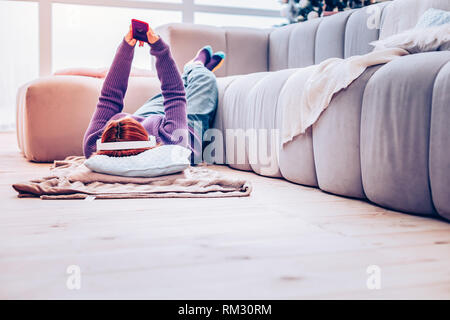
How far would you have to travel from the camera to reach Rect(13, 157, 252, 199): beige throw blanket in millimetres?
1284

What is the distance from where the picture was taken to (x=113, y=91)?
178cm

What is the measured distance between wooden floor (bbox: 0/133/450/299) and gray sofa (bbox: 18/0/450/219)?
8 cm

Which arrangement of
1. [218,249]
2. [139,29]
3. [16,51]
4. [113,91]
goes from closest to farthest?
[218,249], [139,29], [113,91], [16,51]

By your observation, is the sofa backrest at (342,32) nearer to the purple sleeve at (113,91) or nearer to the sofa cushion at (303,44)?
the sofa cushion at (303,44)

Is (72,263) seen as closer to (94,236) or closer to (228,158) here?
(94,236)

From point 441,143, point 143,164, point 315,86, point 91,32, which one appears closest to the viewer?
point 441,143

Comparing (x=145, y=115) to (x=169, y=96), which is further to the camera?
(x=145, y=115)

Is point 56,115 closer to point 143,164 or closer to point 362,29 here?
point 143,164

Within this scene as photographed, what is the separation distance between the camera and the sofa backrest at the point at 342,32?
1.91 meters

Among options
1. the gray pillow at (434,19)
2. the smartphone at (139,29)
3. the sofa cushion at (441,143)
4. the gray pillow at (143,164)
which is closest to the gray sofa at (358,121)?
the sofa cushion at (441,143)

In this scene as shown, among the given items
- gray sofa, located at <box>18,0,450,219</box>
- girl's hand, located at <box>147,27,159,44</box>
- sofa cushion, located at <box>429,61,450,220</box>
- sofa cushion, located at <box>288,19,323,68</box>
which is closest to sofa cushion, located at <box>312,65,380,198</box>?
gray sofa, located at <box>18,0,450,219</box>

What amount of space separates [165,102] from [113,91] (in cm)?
22

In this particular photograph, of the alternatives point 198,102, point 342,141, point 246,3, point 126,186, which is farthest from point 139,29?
point 246,3

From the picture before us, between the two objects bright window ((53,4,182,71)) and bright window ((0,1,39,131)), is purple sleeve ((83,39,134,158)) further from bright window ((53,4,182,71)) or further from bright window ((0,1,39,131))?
bright window ((0,1,39,131))
